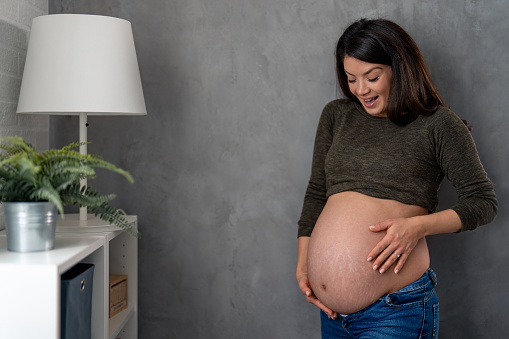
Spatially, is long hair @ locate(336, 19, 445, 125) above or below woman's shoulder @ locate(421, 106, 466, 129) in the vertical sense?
above

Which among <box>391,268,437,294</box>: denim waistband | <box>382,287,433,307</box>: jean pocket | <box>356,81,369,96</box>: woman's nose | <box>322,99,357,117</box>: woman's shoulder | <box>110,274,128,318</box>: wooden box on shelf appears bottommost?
<box>110,274,128,318</box>: wooden box on shelf

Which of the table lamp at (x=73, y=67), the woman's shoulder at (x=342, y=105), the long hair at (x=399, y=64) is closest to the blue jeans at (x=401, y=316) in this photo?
the long hair at (x=399, y=64)

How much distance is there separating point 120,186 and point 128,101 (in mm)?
514

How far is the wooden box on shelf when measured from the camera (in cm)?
180

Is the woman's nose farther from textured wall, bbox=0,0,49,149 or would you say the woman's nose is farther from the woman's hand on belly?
textured wall, bbox=0,0,49,149

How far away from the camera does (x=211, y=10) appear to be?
2016 millimetres

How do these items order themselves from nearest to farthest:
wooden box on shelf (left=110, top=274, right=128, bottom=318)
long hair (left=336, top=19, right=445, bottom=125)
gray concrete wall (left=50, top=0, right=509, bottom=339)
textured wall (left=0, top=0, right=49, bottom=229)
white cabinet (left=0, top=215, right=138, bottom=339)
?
1. white cabinet (left=0, top=215, right=138, bottom=339)
2. long hair (left=336, top=19, right=445, bottom=125)
3. textured wall (left=0, top=0, right=49, bottom=229)
4. wooden box on shelf (left=110, top=274, right=128, bottom=318)
5. gray concrete wall (left=50, top=0, right=509, bottom=339)

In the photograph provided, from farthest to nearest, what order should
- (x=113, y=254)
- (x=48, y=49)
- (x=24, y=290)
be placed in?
1. (x=113, y=254)
2. (x=48, y=49)
3. (x=24, y=290)

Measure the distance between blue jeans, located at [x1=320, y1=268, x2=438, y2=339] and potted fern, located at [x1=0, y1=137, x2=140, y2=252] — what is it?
78 cm

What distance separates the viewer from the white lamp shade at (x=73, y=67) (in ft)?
5.07

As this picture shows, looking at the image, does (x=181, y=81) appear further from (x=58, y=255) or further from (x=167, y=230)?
(x=58, y=255)

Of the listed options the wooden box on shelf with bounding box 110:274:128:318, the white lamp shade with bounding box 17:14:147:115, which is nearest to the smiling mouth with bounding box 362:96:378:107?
the white lamp shade with bounding box 17:14:147:115

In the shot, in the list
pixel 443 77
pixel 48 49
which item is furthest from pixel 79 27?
pixel 443 77

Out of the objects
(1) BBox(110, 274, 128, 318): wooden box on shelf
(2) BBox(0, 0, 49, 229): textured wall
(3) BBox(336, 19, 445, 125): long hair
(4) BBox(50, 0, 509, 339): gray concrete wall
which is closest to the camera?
(3) BBox(336, 19, 445, 125): long hair
